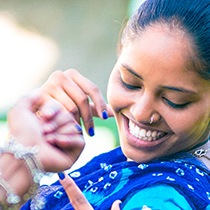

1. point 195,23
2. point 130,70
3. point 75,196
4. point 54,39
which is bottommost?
point 54,39

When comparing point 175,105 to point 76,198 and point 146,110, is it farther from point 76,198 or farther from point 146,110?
point 76,198

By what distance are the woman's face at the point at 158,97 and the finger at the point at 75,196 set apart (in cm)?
19

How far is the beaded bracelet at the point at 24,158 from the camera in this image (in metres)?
1.61

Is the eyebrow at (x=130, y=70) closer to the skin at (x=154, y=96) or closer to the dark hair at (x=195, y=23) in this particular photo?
the skin at (x=154, y=96)

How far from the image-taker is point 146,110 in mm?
1795

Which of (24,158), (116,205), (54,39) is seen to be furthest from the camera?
(54,39)

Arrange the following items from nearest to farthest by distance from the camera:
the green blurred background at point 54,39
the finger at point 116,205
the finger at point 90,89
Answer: the finger at point 116,205 → the finger at point 90,89 → the green blurred background at point 54,39

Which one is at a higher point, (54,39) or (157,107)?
(157,107)

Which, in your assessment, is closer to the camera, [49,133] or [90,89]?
[49,133]

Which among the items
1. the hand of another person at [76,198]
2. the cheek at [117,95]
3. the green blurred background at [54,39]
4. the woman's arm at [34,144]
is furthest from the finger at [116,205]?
the green blurred background at [54,39]

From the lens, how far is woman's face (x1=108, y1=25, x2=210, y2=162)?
5.84 feet

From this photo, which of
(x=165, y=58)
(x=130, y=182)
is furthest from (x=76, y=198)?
(x=165, y=58)

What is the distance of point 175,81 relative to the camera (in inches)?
69.8

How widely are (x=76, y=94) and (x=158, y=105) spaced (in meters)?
0.21
